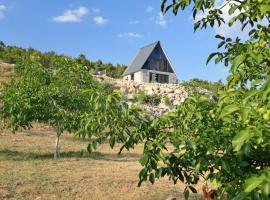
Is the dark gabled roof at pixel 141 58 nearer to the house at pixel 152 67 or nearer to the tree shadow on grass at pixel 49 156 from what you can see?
the house at pixel 152 67

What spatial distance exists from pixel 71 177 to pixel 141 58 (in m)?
50.9

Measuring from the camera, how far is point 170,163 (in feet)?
14.1

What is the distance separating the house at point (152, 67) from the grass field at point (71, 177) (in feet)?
133

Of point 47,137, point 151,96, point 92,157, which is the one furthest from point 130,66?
point 92,157

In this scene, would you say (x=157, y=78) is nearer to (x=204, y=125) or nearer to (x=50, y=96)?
(x=50, y=96)

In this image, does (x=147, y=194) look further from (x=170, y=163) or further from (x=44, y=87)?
(x=44, y=87)

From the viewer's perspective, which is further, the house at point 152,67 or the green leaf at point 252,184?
the house at point 152,67

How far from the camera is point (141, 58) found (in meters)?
63.2

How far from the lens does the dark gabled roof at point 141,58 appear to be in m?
61.3

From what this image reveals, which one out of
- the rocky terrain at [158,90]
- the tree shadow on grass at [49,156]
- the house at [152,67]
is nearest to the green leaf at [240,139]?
the tree shadow on grass at [49,156]

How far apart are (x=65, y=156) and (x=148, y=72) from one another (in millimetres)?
43247

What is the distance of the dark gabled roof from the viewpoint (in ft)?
201

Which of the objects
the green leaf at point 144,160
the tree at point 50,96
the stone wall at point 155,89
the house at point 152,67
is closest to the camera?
the green leaf at point 144,160

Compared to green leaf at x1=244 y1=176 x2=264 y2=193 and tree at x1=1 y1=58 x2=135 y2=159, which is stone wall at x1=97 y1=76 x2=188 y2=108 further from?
green leaf at x1=244 y1=176 x2=264 y2=193
